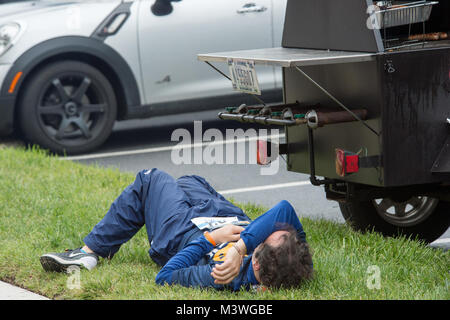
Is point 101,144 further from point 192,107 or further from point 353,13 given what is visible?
point 353,13

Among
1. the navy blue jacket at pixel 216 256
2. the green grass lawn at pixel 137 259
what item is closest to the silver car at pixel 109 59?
the green grass lawn at pixel 137 259

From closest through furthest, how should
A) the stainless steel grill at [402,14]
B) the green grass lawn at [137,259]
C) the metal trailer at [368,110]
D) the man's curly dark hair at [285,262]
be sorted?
the man's curly dark hair at [285,262], the green grass lawn at [137,259], the metal trailer at [368,110], the stainless steel grill at [402,14]

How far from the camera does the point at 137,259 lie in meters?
4.88

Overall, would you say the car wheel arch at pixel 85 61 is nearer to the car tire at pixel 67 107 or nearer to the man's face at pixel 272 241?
the car tire at pixel 67 107

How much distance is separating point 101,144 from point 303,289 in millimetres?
5083

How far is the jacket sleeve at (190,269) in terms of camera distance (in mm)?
4086

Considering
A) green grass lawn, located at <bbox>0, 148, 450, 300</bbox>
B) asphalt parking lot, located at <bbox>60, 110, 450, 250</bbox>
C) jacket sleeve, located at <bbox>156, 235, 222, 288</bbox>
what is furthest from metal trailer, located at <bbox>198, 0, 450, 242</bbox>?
jacket sleeve, located at <bbox>156, 235, 222, 288</bbox>

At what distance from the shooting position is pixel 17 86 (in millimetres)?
8289

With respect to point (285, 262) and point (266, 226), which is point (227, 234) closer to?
point (266, 226)

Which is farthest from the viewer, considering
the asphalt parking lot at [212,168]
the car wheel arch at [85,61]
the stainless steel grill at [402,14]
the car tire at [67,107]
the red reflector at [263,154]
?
the car tire at [67,107]

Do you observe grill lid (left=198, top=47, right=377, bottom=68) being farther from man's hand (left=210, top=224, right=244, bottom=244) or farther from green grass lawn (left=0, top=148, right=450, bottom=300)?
green grass lawn (left=0, top=148, right=450, bottom=300)

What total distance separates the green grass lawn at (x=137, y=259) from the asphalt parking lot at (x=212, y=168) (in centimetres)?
59

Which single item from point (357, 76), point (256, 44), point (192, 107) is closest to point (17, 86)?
point (192, 107)

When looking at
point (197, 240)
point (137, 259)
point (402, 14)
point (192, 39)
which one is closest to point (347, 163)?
point (197, 240)
